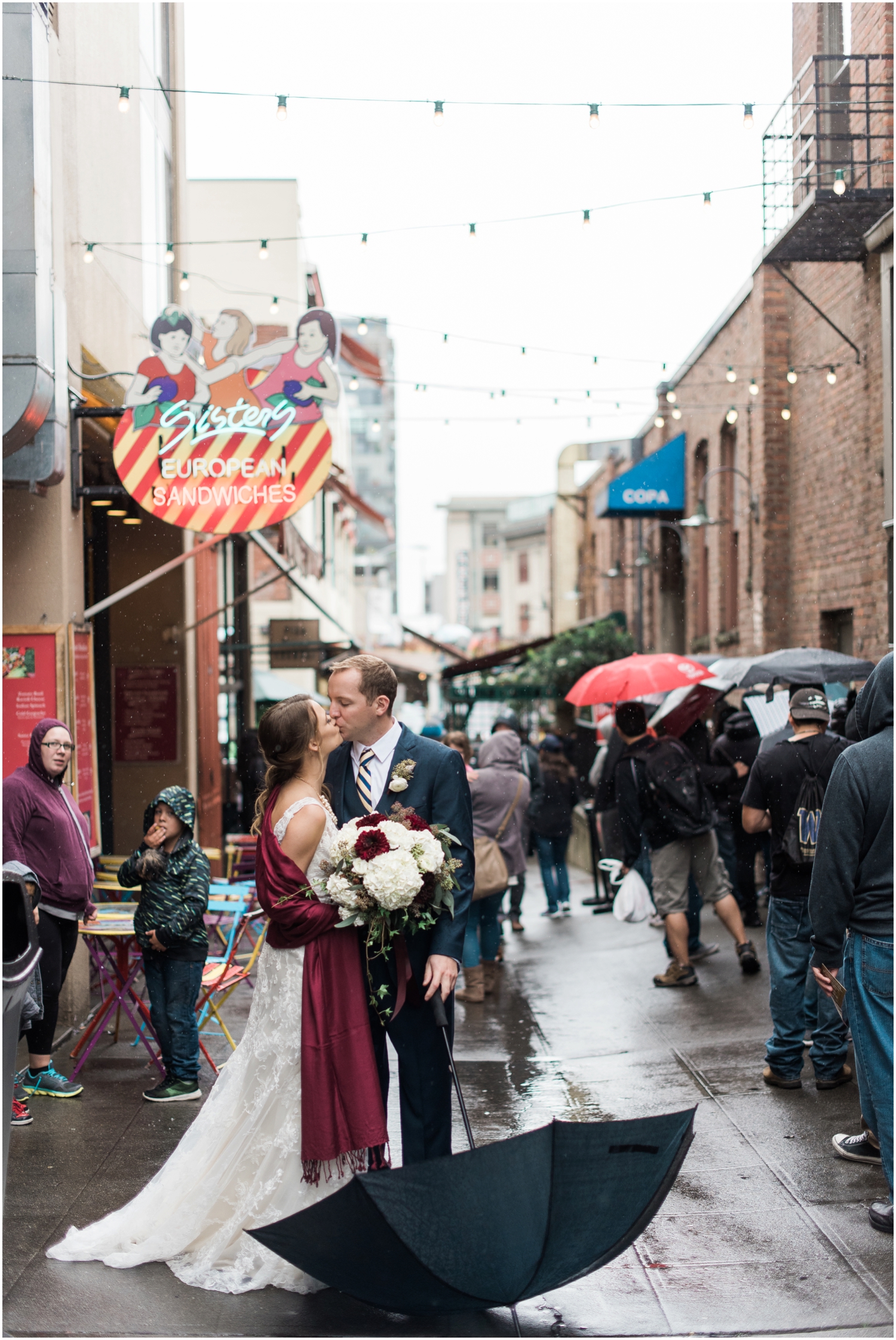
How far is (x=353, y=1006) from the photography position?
400 centimetres

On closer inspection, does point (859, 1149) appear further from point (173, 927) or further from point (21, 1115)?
point (21, 1115)

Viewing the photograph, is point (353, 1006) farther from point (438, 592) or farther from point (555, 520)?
point (438, 592)

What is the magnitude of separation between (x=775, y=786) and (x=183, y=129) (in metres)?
10.6

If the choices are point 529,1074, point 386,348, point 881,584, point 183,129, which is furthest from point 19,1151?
point 386,348

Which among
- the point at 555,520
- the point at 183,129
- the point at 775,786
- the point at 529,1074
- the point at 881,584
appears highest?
the point at 183,129

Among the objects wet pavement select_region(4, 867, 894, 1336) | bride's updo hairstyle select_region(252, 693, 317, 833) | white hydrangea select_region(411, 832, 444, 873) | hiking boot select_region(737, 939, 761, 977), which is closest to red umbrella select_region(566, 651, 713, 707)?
hiking boot select_region(737, 939, 761, 977)

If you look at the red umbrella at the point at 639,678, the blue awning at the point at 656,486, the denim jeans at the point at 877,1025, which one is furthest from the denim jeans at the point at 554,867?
the blue awning at the point at 656,486

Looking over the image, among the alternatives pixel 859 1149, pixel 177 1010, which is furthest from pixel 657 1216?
pixel 177 1010

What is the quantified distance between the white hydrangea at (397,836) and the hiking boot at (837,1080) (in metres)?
3.13

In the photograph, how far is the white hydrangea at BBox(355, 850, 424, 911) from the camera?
374 centimetres

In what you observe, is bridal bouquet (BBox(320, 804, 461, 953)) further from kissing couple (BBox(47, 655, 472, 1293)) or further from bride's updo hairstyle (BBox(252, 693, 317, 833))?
bride's updo hairstyle (BBox(252, 693, 317, 833))

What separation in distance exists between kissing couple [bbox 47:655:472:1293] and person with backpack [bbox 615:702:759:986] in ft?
13.6

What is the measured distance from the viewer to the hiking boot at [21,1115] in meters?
5.54

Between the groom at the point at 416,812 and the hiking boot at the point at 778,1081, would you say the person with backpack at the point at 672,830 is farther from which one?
the groom at the point at 416,812
